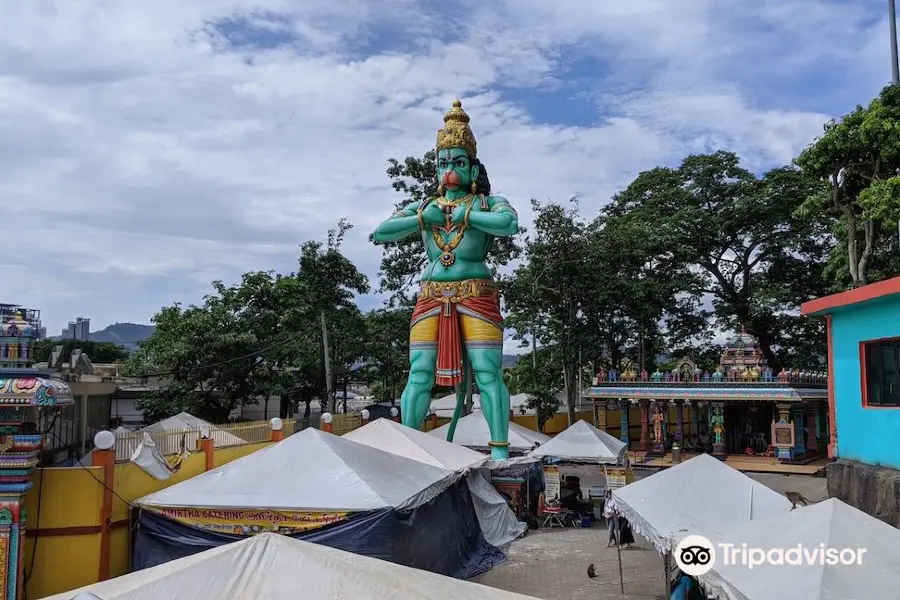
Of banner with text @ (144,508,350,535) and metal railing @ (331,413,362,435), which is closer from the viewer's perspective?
banner with text @ (144,508,350,535)

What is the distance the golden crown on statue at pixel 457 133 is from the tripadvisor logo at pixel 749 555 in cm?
895

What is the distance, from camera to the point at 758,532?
5285mm

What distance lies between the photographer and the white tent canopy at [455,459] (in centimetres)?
1157

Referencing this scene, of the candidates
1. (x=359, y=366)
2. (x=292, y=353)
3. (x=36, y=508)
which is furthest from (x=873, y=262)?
(x=36, y=508)

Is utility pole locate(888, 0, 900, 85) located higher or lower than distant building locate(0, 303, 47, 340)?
higher

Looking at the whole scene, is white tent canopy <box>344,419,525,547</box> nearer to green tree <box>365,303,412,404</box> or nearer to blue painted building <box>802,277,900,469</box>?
blue painted building <box>802,277,900,469</box>

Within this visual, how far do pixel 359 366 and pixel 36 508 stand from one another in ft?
56.4

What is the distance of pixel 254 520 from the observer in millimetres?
7875

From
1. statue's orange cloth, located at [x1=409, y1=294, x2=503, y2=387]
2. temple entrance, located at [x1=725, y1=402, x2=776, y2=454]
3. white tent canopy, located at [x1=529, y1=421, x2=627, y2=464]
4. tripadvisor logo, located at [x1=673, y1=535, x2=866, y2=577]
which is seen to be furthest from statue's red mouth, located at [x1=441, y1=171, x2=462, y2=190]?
temple entrance, located at [x1=725, y1=402, x2=776, y2=454]

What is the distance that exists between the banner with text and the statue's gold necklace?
6.58 meters

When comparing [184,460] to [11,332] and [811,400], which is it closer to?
[11,332]

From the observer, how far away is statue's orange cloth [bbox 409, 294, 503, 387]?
13.4 metres

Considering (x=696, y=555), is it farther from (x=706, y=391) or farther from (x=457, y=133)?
(x=706, y=391)

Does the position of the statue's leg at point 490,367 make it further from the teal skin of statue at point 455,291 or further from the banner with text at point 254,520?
the banner with text at point 254,520
